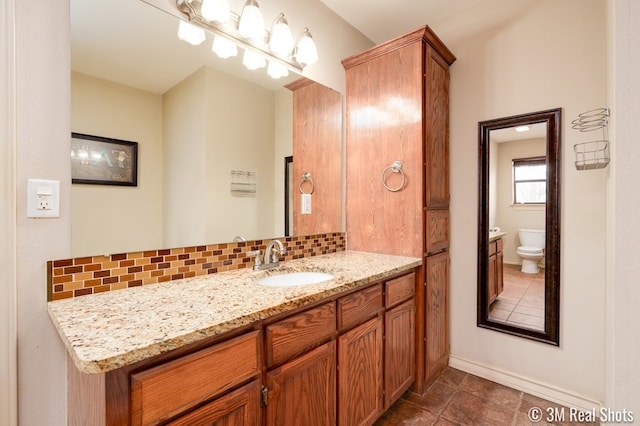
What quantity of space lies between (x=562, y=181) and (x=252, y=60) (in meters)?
2.03

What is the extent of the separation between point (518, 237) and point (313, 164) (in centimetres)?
151

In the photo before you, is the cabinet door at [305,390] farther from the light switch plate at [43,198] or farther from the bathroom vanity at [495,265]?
the bathroom vanity at [495,265]

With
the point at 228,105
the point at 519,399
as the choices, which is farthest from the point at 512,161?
the point at 228,105

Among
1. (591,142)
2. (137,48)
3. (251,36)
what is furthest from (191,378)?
(591,142)

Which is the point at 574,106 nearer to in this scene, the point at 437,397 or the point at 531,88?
the point at 531,88

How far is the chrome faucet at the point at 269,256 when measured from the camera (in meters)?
1.55

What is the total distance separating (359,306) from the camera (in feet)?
4.59

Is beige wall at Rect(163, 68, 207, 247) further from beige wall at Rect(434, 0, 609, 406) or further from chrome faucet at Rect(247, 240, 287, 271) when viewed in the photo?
beige wall at Rect(434, 0, 609, 406)

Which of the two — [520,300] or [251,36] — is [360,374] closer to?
[520,300]

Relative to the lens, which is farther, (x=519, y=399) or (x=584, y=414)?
(x=519, y=399)

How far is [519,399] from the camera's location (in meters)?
1.86

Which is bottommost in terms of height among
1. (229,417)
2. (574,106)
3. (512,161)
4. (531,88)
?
(229,417)

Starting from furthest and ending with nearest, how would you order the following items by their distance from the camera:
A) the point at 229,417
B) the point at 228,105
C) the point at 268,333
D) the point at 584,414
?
the point at 584,414 → the point at 228,105 → the point at 268,333 → the point at 229,417

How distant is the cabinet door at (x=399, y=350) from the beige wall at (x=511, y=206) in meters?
0.85
